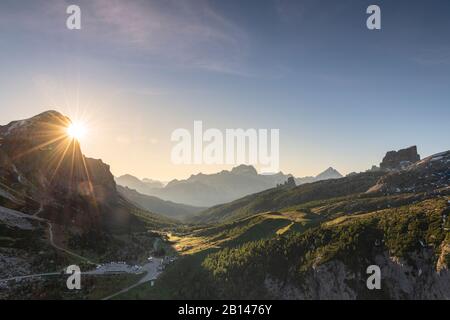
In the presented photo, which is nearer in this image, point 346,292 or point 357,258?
point 346,292

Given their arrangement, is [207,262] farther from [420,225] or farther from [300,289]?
[420,225]

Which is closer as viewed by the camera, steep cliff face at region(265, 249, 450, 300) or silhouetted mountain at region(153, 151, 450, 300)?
steep cliff face at region(265, 249, 450, 300)

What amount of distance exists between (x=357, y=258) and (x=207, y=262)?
2604 inches

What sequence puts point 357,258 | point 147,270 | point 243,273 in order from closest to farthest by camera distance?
point 357,258 → point 243,273 → point 147,270

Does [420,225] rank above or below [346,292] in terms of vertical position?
above

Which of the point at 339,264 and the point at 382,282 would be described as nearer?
the point at 382,282

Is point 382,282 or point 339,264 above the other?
point 339,264

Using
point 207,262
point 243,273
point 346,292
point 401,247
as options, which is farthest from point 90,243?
point 401,247

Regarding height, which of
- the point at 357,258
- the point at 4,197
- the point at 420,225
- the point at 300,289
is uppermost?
the point at 4,197

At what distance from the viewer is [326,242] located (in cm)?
14888

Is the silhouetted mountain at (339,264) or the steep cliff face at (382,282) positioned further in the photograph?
the silhouetted mountain at (339,264)

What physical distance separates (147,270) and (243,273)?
44.0 meters
